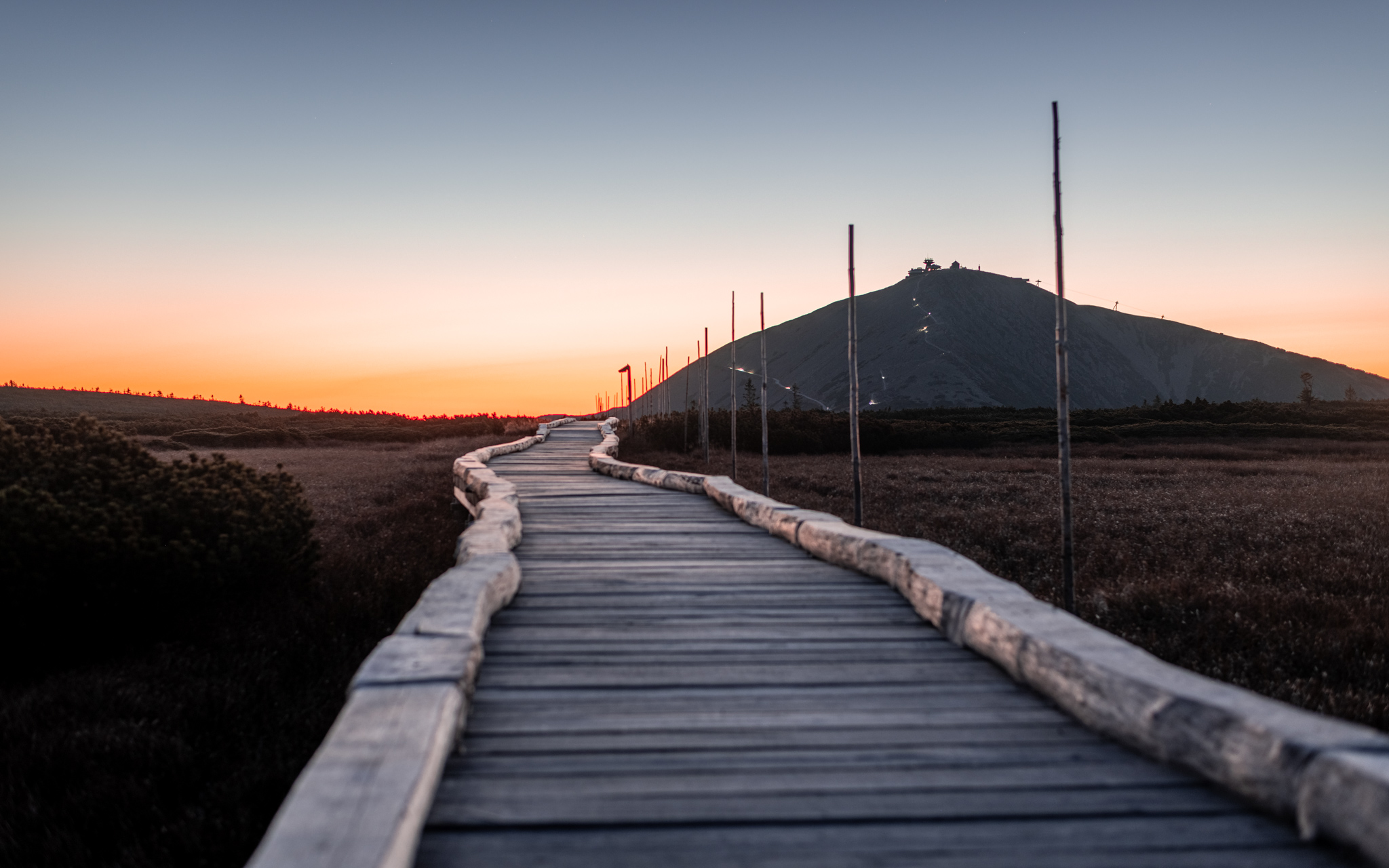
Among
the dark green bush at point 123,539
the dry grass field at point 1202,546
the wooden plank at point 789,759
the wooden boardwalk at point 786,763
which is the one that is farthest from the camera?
the dry grass field at point 1202,546

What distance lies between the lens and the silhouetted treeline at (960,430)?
3631 cm

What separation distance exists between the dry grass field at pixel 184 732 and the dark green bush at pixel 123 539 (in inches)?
11.1

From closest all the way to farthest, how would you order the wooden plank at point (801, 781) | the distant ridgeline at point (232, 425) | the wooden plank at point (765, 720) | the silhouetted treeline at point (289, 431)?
the wooden plank at point (801, 781), the wooden plank at point (765, 720), the silhouetted treeline at point (289, 431), the distant ridgeline at point (232, 425)

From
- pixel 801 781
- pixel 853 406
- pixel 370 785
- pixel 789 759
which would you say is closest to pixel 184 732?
pixel 370 785

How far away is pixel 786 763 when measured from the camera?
2.93 meters

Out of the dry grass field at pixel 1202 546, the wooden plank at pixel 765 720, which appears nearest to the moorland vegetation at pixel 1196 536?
the dry grass field at pixel 1202 546

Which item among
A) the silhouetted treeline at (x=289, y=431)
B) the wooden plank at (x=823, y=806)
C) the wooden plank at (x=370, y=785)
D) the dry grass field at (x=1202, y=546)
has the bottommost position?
the dry grass field at (x=1202, y=546)

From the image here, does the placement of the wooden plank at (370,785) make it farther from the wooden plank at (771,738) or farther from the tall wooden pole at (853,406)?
the tall wooden pole at (853,406)

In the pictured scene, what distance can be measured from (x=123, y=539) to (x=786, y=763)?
574 centimetres

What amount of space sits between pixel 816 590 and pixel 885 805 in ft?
9.90

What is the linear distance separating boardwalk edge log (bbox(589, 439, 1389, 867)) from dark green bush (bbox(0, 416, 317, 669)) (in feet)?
18.8

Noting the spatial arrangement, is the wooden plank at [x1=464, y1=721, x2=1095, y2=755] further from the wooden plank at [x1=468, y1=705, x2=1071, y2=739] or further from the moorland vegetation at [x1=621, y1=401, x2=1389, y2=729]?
the moorland vegetation at [x1=621, y1=401, x2=1389, y2=729]

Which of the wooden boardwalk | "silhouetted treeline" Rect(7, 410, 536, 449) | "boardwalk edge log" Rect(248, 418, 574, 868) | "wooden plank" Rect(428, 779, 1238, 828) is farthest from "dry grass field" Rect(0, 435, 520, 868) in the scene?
"silhouetted treeline" Rect(7, 410, 536, 449)

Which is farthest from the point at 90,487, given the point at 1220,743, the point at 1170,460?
the point at 1170,460
